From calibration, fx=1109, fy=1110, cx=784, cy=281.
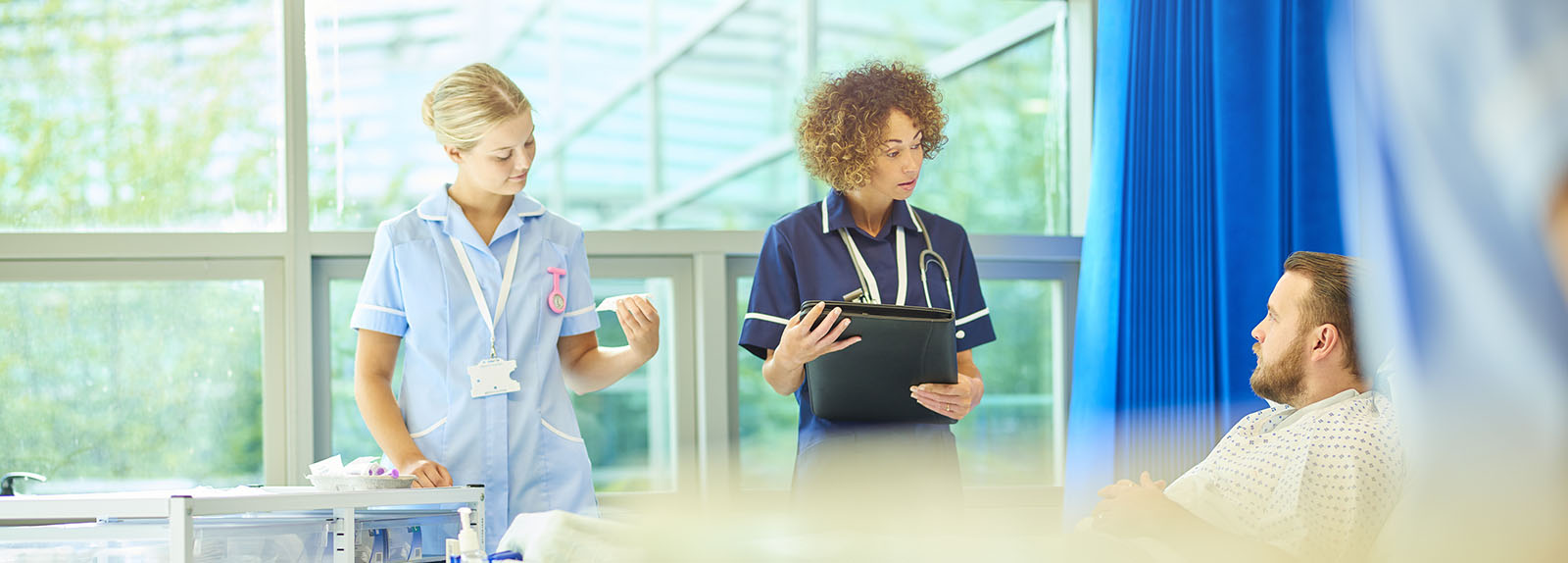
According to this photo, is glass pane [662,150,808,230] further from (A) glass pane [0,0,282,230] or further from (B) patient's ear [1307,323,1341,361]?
(B) patient's ear [1307,323,1341,361]

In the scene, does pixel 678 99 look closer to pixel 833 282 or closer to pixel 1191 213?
pixel 833 282

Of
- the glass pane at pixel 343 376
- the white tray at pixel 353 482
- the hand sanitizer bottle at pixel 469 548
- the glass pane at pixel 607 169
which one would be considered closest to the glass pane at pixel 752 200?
the glass pane at pixel 607 169

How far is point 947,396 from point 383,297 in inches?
38.0

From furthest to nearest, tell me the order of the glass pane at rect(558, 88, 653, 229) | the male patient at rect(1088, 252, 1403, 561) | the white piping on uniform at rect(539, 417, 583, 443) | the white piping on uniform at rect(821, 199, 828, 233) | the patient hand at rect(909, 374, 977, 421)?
the glass pane at rect(558, 88, 653, 229) < the white piping on uniform at rect(821, 199, 828, 233) < the white piping on uniform at rect(539, 417, 583, 443) < the patient hand at rect(909, 374, 977, 421) < the male patient at rect(1088, 252, 1403, 561)

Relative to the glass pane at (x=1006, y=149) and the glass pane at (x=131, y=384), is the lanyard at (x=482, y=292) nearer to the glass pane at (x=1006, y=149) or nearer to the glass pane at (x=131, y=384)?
the glass pane at (x=131, y=384)

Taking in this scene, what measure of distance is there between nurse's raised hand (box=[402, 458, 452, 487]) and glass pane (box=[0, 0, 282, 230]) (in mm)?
968

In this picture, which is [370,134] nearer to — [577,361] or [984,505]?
[577,361]

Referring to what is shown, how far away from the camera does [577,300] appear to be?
2.02 m

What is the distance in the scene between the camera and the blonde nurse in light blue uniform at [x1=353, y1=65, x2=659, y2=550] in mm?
1846

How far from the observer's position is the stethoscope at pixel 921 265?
78.4 inches

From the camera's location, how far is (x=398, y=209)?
2529 mm

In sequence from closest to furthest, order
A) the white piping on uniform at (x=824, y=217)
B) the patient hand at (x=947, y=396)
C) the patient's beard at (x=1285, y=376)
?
1. the patient's beard at (x=1285, y=376)
2. the patient hand at (x=947, y=396)
3. the white piping on uniform at (x=824, y=217)

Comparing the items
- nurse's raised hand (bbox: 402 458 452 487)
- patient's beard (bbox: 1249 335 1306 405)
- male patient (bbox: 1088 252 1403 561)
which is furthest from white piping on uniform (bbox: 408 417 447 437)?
patient's beard (bbox: 1249 335 1306 405)

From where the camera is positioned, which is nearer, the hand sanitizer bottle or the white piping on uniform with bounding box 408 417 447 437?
the hand sanitizer bottle
